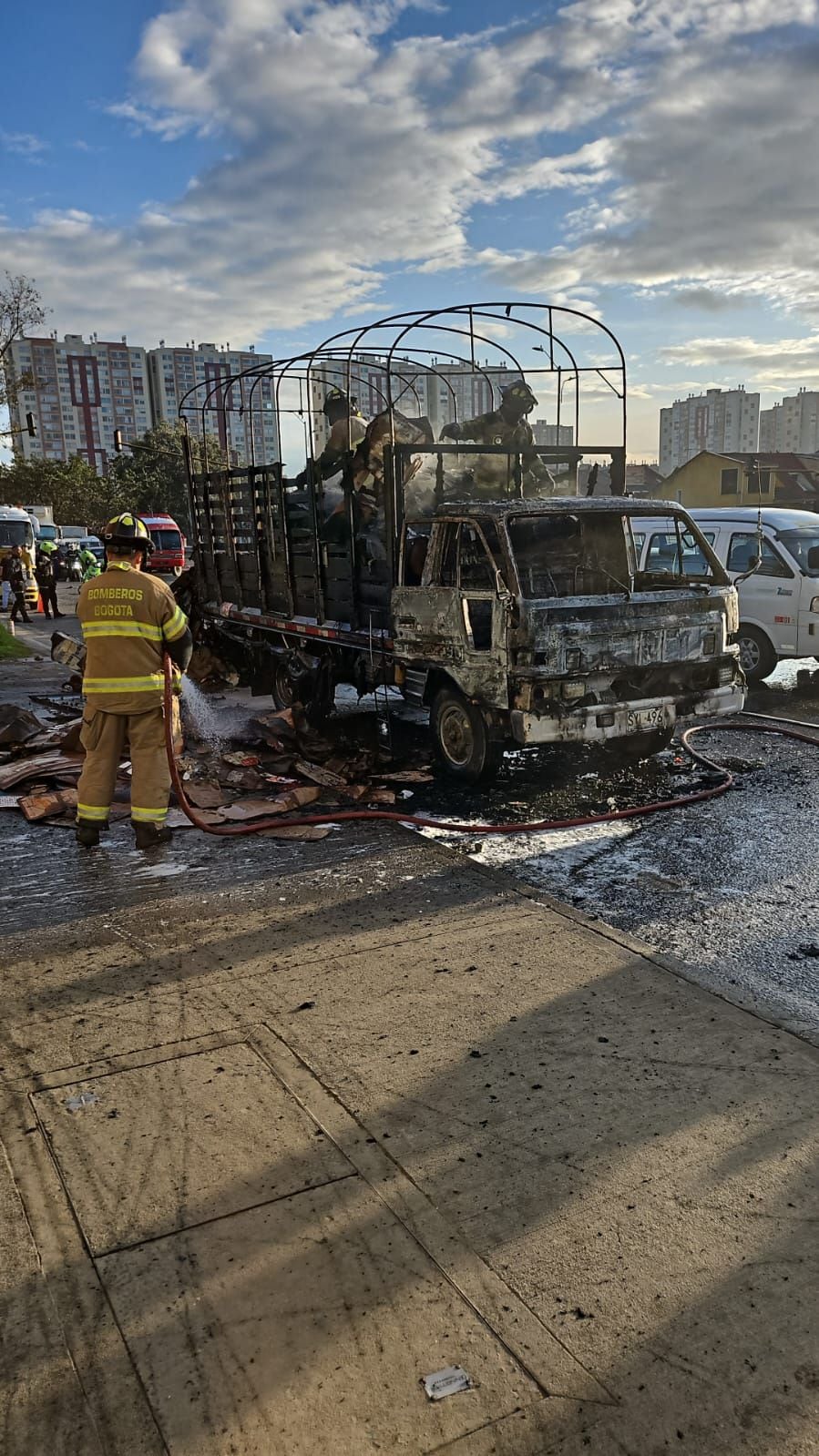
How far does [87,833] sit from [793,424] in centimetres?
10928

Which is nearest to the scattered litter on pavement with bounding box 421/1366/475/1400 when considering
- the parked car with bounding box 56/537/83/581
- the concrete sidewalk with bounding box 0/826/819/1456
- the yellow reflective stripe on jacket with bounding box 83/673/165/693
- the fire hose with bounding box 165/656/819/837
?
the concrete sidewalk with bounding box 0/826/819/1456

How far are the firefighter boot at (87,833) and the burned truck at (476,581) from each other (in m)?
2.62

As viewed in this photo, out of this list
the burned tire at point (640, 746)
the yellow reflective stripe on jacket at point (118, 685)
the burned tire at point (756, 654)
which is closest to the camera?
the yellow reflective stripe on jacket at point (118, 685)

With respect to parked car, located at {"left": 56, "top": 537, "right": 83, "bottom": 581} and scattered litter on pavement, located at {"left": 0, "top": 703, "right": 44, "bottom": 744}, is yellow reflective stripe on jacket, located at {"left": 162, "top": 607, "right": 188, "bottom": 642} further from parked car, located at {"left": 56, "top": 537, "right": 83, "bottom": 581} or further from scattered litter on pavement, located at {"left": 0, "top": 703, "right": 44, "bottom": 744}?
parked car, located at {"left": 56, "top": 537, "right": 83, "bottom": 581}

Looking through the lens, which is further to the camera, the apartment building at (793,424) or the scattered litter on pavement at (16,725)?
the apartment building at (793,424)

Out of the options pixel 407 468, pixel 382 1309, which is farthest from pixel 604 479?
pixel 382 1309

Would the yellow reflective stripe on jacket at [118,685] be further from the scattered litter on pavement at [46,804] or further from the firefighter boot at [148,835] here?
the scattered litter on pavement at [46,804]

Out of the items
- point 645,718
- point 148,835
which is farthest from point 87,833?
point 645,718

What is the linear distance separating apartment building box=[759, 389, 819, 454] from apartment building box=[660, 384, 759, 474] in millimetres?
1681

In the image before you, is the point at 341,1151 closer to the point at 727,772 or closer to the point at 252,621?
the point at 727,772

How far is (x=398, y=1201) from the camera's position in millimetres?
2807

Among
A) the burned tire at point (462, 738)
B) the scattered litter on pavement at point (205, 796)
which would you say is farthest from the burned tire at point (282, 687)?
the burned tire at point (462, 738)

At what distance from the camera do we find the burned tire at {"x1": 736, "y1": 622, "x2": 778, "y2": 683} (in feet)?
36.9

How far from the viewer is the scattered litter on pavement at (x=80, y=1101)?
331 cm
